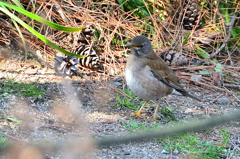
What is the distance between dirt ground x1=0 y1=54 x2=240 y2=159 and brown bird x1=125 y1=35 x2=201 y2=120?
314 millimetres

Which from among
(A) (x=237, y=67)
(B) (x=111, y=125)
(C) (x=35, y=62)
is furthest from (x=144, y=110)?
(A) (x=237, y=67)

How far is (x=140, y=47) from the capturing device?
430 centimetres

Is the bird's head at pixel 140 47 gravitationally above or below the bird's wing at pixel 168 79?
above

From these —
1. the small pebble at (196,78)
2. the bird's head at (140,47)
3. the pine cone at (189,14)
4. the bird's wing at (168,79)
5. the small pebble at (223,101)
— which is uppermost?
the pine cone at (189,14)

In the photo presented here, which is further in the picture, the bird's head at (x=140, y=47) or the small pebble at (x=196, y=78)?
the small pebble at (x=196, y=78)

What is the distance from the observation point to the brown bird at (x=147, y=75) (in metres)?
4.07


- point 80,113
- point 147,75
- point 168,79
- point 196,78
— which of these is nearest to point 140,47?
point 147,75

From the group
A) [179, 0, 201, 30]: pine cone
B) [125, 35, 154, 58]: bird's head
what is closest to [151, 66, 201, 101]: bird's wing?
[125, 35, 154, 58]: bird's head

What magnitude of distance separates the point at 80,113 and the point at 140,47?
1193mm

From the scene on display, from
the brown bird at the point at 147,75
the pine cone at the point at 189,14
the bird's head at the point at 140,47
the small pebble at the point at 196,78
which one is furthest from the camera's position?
the pine cone at the point at 189,14

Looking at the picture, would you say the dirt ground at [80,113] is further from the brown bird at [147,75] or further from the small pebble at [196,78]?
the brown bird at [147,75]

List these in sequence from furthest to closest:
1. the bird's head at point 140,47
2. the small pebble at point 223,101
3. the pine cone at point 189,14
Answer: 1. the pine cone at point 189,14
2. the small pebble at point 223,101
3. the bird's head at point 140,47

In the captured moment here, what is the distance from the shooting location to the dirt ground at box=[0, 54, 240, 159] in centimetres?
308

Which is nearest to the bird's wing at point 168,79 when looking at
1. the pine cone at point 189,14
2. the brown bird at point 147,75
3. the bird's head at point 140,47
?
the brown bird at point 147,75
